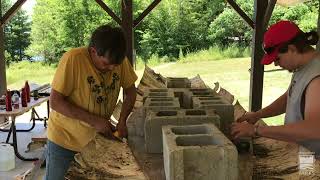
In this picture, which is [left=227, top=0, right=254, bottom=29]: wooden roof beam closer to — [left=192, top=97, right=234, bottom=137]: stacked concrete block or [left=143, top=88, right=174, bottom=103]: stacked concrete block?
[left=143, top=88, right=174, bottom=103]: stacked concrete block

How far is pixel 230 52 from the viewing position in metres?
16.5

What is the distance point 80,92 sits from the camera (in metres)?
2.54

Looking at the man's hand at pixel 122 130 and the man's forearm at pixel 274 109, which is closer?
the man's hand at pixel 122 130

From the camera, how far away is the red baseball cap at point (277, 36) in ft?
7.39

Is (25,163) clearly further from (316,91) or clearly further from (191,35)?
(191,35)

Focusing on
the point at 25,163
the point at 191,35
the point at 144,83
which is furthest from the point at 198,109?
the point at 191,35

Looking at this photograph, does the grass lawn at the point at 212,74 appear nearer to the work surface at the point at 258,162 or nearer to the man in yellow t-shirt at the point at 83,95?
the work surface at the point at 258,162

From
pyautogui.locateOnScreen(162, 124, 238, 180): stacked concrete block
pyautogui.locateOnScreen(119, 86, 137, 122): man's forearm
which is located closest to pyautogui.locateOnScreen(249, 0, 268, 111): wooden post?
pyautogui.locateOnScreen(119, 86, 137, 122): man's forearm

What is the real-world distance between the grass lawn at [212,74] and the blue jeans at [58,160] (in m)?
9.68

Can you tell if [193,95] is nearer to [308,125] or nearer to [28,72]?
[308,125]

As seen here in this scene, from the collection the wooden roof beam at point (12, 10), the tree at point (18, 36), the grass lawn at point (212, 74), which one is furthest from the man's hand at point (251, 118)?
the tree at point (18, 36)

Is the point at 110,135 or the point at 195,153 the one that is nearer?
the point at 195,153

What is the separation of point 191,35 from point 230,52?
2.08 meters

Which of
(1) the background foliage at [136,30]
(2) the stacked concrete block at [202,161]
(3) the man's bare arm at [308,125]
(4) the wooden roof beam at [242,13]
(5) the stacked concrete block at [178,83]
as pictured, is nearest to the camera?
(2) the stacked concrete block at [202,161]
